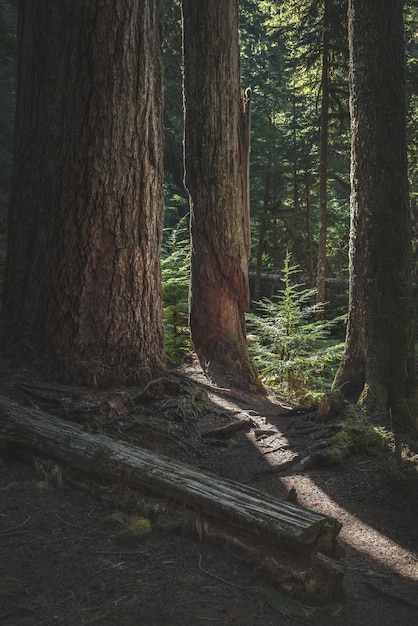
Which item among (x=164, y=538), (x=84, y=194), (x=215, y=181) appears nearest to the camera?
(x=164, y=538)

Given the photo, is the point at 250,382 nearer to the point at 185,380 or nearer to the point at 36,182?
the point at 185,380

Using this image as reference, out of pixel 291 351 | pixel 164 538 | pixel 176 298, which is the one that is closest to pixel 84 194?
pixel 164 538

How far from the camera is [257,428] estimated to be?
21.0ft

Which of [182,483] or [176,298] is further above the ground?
[176,298]

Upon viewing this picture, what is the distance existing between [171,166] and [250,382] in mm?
15480

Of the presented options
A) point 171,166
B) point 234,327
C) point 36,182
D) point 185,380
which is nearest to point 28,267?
point 36,182

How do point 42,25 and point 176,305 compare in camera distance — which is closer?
point 42,25

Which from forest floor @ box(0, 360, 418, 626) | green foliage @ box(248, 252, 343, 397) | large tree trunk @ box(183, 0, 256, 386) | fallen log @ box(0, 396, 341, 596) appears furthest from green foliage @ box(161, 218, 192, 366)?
fallen log @ box(0, 396, 341, 596)

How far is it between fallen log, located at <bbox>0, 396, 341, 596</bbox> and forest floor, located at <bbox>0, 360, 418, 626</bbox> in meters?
0.11

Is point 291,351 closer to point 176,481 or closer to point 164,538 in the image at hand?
point 176,481

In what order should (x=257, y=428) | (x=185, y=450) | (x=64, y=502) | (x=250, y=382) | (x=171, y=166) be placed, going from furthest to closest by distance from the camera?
1. (x=171, y=166)
2. (x=250, y=382)
3. (x=257, y=428)
4. (x=185, y=450)
5. (x=64, y=502)

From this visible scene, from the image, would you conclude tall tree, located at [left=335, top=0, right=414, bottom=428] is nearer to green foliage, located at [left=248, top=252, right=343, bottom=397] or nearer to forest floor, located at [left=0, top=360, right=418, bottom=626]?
forest floor, located at [left=0, top=360, right=418, bottom=626]

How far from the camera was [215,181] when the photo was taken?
28.9ft

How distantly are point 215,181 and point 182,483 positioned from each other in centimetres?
615
